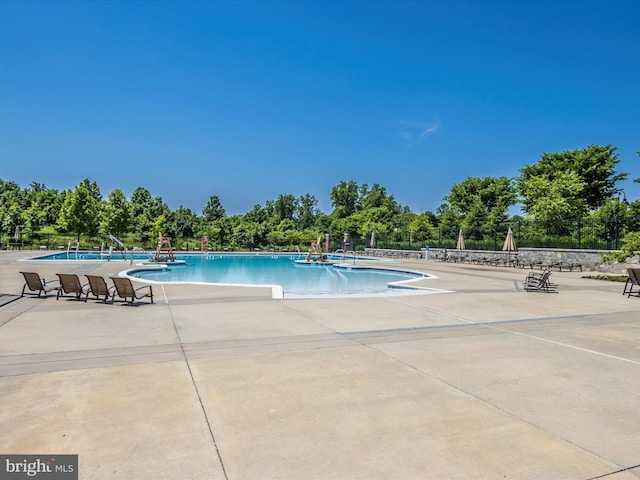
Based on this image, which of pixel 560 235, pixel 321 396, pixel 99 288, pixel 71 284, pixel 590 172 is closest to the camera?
pixel 321 396

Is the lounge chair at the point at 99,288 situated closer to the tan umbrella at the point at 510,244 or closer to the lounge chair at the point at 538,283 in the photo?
the lounge chair at the point at 538,283

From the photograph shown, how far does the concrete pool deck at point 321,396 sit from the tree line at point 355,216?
31.9m

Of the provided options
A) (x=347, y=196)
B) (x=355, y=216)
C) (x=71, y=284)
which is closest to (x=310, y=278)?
(x=71, y=284)

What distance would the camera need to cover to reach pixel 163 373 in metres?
5.18

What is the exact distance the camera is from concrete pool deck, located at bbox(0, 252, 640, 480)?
10.5ft

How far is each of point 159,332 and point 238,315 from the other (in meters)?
2.02

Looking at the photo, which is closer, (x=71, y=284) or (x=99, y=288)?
(x=99, y=288)

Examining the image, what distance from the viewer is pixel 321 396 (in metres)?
4.48

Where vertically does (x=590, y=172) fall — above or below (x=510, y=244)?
above

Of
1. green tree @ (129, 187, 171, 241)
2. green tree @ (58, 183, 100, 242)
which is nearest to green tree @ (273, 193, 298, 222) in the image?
green tree @ (129, 187, 171, 241)

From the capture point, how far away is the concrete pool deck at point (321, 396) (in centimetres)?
319

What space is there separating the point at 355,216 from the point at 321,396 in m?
63.1

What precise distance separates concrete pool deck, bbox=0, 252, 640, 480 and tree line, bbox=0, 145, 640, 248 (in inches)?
1256

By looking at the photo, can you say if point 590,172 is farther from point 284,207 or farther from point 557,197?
point 284,207
